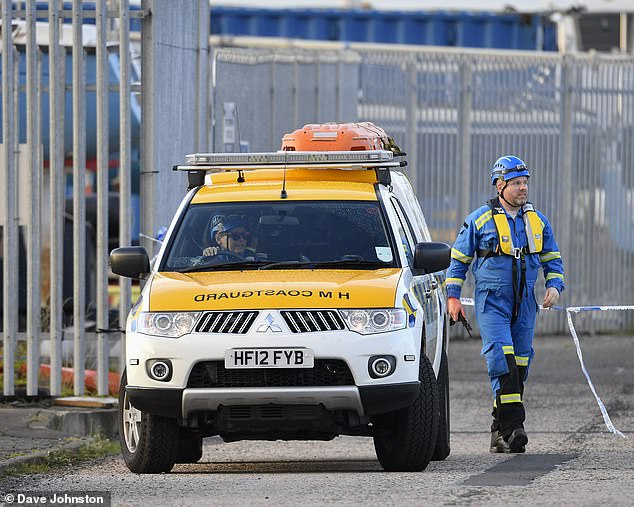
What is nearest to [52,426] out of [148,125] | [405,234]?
[148,125]

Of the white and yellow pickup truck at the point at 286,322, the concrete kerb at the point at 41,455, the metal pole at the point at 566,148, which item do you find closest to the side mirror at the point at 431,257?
the white and yellow pickup truck at the point at 286,322

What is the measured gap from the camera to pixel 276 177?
11008mm

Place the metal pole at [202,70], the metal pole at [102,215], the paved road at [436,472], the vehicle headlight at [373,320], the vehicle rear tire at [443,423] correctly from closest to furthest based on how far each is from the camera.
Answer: the paved road at [436,472]
the vehicle headlight at [373,320]
the vehicle rear tire at [443,423]
the metal pole at [102,215]
the metal pole at [202,70]

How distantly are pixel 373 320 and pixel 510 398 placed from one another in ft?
7.74

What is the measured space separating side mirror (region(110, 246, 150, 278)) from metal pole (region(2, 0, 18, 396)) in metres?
3.48

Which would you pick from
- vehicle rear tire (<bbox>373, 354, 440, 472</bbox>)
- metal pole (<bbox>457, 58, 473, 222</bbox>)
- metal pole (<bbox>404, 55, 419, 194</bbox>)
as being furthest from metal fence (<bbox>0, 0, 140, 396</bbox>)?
metal pole (<bbox>457, 58, 473, 222</bbox>)

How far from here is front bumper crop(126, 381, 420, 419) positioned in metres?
9.26

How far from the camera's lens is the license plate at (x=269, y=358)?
9.26m

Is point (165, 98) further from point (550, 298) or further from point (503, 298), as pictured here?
point (550, 298)

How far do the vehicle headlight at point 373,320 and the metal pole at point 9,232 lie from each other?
492cm

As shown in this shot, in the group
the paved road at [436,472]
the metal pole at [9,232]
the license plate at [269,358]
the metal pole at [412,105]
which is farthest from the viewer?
the metal pole at [412,105]

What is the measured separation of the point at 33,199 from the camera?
45.0 ft

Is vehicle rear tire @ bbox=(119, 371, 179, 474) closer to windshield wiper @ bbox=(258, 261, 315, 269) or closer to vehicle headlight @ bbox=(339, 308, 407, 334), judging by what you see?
windshield wiper @ bbox=(258, 261, 315, 269)

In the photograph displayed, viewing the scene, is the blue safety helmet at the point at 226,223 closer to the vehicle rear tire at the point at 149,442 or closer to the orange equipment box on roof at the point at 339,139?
the vehicle rear tire at the point at 149,442
